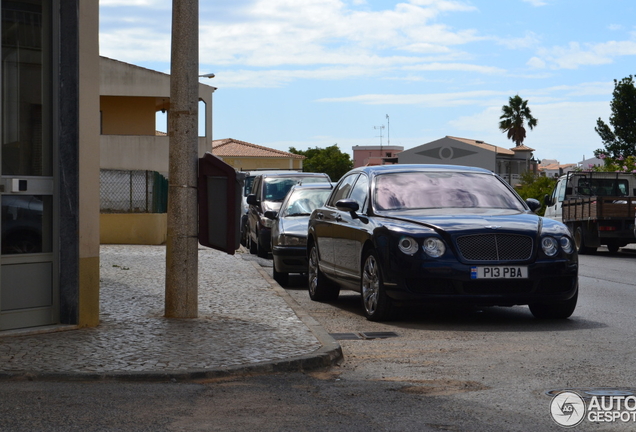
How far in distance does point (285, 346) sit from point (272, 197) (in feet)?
48.6

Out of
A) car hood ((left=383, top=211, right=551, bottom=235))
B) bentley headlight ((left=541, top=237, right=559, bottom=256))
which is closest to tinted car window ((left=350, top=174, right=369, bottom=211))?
car hood ((left=383, top=211, right=551, bottom=235))

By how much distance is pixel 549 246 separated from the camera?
378 inches

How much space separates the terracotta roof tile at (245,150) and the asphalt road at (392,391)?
286ft

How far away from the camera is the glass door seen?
8305mm

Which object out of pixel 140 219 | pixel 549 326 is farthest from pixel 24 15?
pixel 140 219

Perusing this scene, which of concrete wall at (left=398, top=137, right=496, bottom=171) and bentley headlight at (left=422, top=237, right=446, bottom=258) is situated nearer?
bentley headlight at (left=422, top=237, right=446, bottom=258)

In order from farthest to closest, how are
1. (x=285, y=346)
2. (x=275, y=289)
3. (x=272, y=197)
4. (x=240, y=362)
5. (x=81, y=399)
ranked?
(x=272, y=197) → (x=275, y=289) → (x=285, y=346) → (x=240, y=362) → (x=81, y=399)

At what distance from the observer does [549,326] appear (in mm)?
9516

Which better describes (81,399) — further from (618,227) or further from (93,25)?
(618,227)

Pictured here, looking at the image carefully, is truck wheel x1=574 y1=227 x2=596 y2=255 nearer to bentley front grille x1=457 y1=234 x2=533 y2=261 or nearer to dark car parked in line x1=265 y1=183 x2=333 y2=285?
dark car parked in line x1=265 y1=183 x2=333 y2=285

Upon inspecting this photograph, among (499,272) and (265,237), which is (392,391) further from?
(265,237)

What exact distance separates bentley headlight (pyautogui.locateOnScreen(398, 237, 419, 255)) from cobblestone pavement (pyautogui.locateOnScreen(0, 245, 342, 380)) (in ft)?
3.71

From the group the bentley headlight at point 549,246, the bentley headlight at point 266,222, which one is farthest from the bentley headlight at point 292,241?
the bentley headlight at point 266,222

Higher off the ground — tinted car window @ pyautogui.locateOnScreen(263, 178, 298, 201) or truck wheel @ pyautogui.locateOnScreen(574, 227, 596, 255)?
tinted car window @ pyautogui.locateOnScreen(263, 178, 298, 201)
